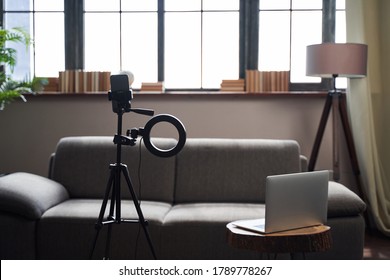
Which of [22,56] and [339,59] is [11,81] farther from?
[339,59]

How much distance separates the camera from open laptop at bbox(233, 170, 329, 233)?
257cm

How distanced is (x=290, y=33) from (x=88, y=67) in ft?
5.57

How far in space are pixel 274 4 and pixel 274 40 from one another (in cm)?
29

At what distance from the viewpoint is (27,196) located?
353 cm

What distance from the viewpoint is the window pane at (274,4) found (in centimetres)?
503

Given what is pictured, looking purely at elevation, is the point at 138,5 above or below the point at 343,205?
above

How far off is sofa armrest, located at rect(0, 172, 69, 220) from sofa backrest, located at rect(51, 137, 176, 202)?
230mm

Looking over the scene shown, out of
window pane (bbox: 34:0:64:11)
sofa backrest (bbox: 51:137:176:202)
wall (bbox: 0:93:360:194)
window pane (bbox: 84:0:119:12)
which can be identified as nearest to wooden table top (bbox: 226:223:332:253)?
sofa backrest (bbox: 51:137:176:202)

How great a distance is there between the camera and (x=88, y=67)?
17.0ft

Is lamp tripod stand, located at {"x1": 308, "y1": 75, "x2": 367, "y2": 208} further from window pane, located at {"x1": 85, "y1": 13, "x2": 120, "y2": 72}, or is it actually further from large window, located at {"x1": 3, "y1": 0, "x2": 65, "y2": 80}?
large window, located at {"x1": 3, "y1": 0, "x2": 65, "y2": 80}

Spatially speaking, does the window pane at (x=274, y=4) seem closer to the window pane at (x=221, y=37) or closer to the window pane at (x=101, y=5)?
the window pane at (x=221, y=37)

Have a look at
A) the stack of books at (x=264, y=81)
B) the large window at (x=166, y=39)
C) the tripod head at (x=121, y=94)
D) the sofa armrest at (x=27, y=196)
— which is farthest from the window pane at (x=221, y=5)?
the tripod head at (x=121, y=94)

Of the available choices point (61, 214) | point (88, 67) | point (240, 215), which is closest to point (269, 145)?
point (240, 215)

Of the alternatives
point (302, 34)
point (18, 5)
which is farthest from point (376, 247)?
point (18, 5)
